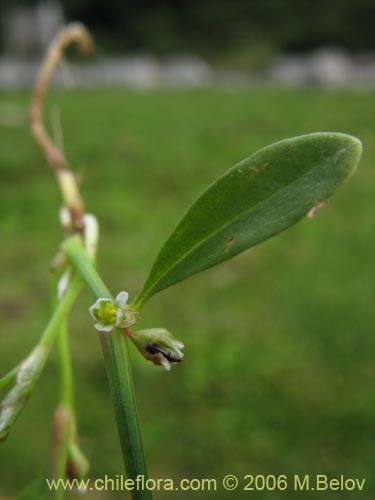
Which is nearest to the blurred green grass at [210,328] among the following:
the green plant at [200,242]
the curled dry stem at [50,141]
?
the curled dry stem at [50,141]

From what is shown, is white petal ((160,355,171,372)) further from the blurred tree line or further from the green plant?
the blurred tree line

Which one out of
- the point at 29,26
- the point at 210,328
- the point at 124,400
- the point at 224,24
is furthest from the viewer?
the point at 224,24

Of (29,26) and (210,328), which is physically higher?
(29,26)

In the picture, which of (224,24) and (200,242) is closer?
(200,242)

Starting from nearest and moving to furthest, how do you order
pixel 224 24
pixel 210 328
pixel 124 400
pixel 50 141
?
pixel 124 400
pixel 50 141
pixel 210 328
pixel 224 24

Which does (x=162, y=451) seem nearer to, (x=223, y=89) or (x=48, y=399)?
(x=48, y=399)

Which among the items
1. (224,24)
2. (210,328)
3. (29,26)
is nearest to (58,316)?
(210,328)

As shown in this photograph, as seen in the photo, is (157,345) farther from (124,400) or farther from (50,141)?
(50,141)

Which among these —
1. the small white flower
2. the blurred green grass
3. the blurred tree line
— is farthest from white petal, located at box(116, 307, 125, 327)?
the blurred tree line

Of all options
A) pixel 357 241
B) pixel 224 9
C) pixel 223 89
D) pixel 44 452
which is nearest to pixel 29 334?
pixel 44 452
